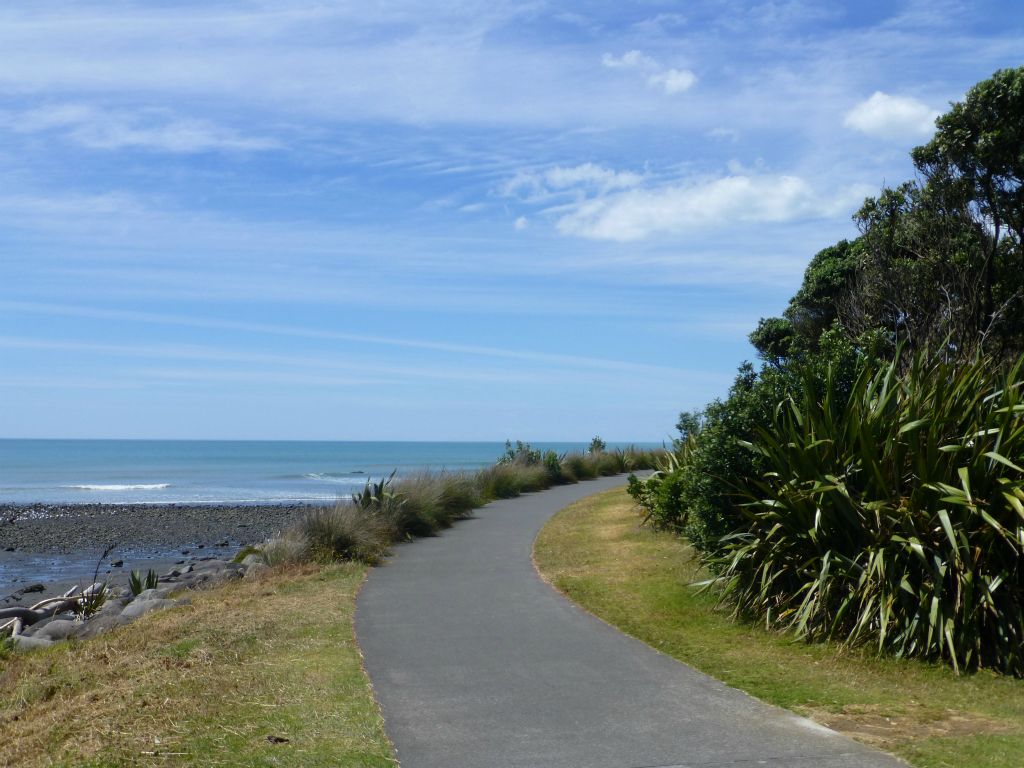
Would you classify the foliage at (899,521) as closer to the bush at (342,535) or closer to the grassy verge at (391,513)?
the bush at (342,535)

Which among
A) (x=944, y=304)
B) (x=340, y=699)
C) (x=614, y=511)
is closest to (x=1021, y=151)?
(x=944, y=304)

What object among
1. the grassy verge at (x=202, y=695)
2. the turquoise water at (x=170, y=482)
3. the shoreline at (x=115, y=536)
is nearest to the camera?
the grassy verge at (x=202, y=695)

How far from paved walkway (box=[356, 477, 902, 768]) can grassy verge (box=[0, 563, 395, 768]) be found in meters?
0.31

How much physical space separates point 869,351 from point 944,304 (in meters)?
7.13

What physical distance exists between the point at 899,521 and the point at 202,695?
241 inches

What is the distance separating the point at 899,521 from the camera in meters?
8.83

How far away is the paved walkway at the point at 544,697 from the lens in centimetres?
596

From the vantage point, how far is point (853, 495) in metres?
9.55

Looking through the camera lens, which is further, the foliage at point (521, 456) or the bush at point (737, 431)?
the foliage at point (521, 456)

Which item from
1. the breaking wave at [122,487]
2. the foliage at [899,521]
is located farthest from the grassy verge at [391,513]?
the breaking wave at [122,487]

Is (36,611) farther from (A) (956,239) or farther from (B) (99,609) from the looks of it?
(A) (956,239)

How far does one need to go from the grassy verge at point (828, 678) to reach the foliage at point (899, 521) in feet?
1.11

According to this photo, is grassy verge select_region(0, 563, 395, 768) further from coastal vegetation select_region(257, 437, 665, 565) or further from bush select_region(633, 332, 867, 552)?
bush select_region(633, 332, 867, 552)

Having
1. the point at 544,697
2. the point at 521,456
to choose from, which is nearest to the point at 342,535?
the point at 544,697
